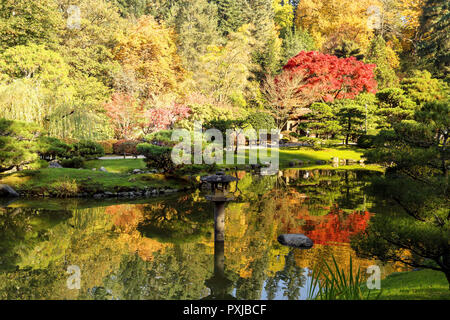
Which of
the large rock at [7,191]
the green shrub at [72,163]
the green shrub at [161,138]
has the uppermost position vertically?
the green shrub at [161,138]

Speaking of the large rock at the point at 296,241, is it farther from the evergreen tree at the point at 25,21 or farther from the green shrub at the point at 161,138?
the evergreen tree at the point at 25,21

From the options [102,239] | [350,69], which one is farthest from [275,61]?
[102,239]

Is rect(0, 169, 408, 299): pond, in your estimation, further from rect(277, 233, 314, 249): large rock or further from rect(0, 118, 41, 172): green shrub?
rect(0, 118, 41, 172): green shrub

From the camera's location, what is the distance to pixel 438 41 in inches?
1395

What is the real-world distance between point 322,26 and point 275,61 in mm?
15716

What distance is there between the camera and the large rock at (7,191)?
14094 millimetres

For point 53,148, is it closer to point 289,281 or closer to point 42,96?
point 42,96

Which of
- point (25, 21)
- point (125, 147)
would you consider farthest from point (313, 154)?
point (25, 21)

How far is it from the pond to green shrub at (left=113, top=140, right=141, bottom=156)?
10405 millimetres

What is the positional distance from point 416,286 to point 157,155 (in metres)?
11.9

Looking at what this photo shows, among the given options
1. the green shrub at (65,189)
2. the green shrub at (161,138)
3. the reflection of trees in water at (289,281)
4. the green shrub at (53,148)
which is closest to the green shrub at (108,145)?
the green shrub at (161,138)

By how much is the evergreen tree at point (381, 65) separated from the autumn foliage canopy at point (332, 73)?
3.79 meters

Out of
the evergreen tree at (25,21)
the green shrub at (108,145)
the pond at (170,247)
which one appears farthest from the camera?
the green shrub at (108,145)

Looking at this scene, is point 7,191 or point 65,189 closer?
point 7,191
